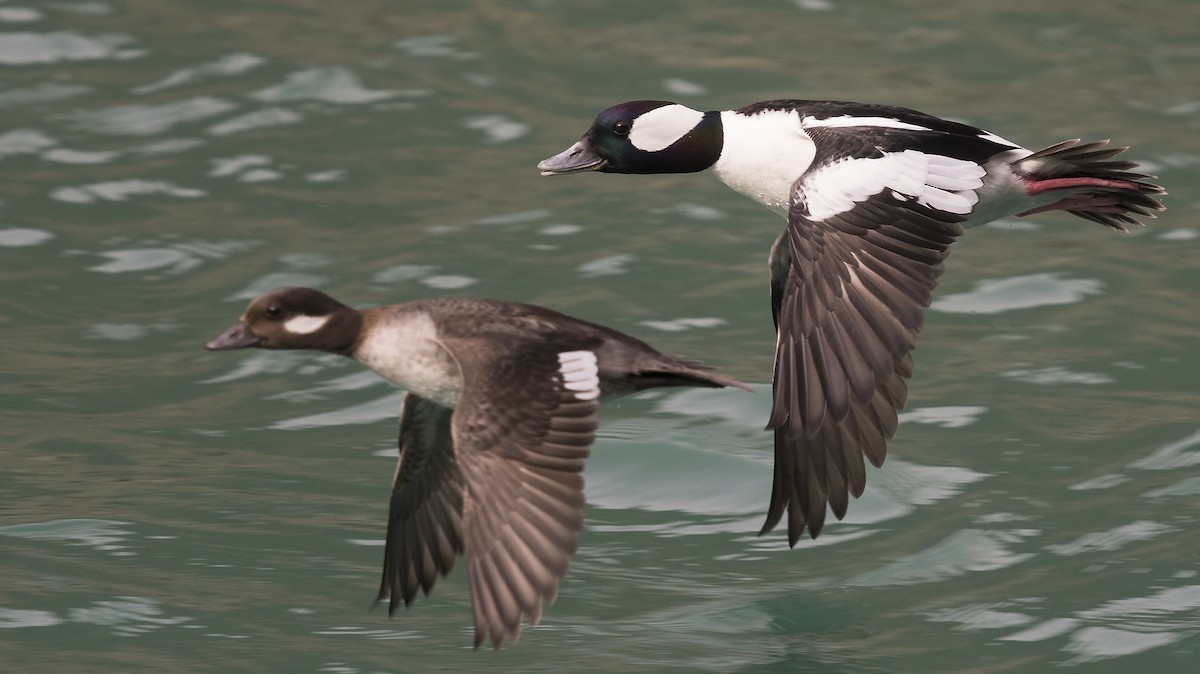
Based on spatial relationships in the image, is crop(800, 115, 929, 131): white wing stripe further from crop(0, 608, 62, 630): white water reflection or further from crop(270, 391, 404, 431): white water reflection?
crop(0, 608, 62, 630): white water reflection

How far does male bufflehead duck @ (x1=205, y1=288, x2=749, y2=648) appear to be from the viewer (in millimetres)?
5789

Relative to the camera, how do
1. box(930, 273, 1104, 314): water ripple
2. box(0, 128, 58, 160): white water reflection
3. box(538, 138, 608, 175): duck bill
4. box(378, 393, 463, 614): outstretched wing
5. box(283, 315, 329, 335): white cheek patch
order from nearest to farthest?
box(283, 315, 329, 335): white cheek patch, box(378, 393, 463, 614): outstretched wing, box(538, 138, 608, 175): duck bill, box(930, 273, 1104, 314): water ripple, box(0, 128, 58, 160): white water reflection

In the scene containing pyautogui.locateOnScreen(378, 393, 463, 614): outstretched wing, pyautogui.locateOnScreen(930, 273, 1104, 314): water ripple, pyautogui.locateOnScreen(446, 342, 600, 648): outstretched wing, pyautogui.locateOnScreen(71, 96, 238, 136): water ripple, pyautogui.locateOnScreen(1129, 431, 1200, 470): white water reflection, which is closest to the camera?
pyautogui.locateOnScreen(446, 342, 600, 648): outstretched wing

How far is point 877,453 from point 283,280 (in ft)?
13.8

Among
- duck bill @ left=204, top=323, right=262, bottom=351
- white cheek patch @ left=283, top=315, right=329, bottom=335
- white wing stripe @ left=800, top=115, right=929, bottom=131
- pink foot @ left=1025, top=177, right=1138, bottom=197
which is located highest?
white wing stripe @ left=800, top=115, right=929, bottom=131

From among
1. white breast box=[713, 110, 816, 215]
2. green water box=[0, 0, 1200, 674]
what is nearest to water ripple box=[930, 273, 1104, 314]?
green water box=[0, 0, 1200, 674]

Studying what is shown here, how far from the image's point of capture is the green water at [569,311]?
727cm

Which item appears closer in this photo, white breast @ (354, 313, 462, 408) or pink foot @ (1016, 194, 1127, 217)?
white breast @ (354, 313, 462, 408)

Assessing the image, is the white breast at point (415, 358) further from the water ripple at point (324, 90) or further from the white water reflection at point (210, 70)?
the white water reflection at point (210, 70)

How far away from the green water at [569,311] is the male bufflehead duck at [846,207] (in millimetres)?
704

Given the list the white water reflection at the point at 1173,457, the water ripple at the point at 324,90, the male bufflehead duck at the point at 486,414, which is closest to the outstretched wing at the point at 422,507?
the male bufflehead duck at the point at 486,414

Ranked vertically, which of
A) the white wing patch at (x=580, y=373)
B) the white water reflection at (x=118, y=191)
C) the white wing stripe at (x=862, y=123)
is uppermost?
the white wing stripe at (x=862, y=123)

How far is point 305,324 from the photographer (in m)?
6.62

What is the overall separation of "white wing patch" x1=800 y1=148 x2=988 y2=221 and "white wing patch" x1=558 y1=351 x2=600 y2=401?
1.19 metres
